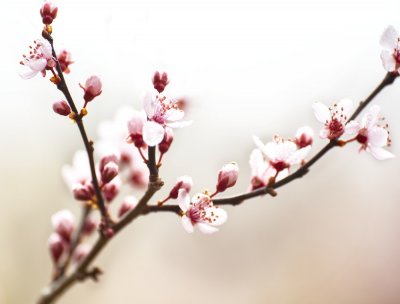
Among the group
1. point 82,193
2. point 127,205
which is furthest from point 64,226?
point 82,193

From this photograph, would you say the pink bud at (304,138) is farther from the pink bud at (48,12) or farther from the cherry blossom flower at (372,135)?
the pink bud at (48,12)

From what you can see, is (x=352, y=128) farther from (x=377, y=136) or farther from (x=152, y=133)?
(x=152, y=133)

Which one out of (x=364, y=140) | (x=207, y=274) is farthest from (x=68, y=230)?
(x=207, y=274)

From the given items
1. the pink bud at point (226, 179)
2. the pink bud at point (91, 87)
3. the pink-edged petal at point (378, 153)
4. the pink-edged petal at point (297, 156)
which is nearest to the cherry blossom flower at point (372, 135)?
the pink-edged petal at point (378, 153)

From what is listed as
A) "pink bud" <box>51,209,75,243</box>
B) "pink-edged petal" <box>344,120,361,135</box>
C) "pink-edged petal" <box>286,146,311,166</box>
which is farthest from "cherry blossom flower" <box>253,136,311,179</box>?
"pink bud" <box>51,209,75,243</box>

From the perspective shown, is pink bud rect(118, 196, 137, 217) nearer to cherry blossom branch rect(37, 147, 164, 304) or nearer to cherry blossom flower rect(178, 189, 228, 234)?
cherry blossom branch rect(37, 147, 164, 304)
